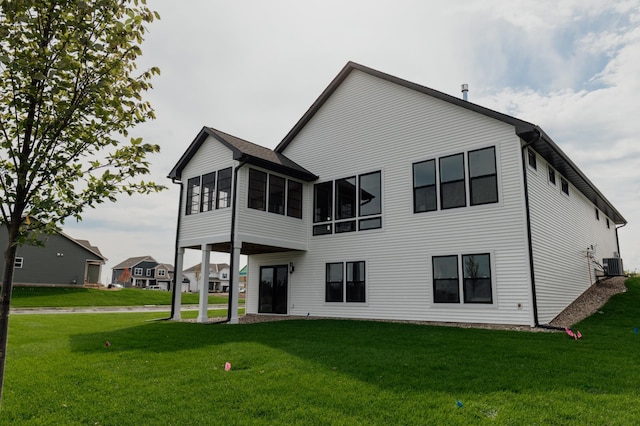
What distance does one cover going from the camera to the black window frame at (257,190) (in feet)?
47.0

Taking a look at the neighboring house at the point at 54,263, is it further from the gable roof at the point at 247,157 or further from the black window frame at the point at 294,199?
the black window frame at the point at 294,199

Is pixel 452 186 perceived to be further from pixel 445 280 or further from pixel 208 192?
pixel 208 192

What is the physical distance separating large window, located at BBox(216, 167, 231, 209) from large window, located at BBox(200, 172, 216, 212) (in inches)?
13.9

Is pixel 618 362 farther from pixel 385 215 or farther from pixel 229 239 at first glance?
pixel 229 239

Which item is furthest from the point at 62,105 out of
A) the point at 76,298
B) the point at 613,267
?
the point at 76,298

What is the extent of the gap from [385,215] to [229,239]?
16.7ft

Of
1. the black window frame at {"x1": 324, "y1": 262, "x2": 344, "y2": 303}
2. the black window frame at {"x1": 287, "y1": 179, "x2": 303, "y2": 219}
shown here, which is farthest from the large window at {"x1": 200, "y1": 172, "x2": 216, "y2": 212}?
the black window frame at {"x1": 324, "y1": 262, "x2": 344, "y2": 303}

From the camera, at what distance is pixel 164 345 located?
28.7 feet

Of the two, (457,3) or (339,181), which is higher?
(457,3)

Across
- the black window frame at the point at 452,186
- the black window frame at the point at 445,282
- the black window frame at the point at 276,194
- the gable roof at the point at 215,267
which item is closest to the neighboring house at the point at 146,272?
the gable roof at the point at 215,267

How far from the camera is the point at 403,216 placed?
44.9 ft

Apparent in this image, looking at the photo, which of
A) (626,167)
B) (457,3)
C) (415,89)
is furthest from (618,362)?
(626,167)

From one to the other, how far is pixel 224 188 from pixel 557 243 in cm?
1088

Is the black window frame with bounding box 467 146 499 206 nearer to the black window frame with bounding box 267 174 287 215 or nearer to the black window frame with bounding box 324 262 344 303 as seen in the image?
the black window frame with bounding box 324 262 344 303
